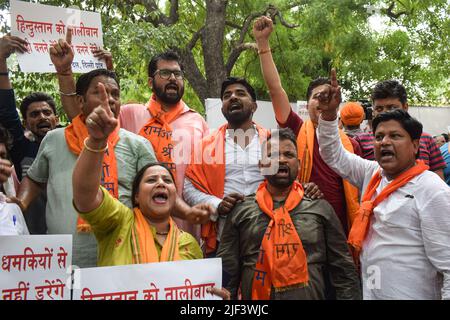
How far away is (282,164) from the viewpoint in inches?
130

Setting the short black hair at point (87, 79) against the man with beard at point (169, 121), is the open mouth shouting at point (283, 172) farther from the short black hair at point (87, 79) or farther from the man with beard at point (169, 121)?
the short black hair at point (87, 79)

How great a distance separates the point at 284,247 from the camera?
3.07 meters

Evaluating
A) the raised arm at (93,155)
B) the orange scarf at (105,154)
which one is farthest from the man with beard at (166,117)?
the raised arm at (93,155)

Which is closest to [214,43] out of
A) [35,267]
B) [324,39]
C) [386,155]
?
[324,39]

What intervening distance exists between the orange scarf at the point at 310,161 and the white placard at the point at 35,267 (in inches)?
71.4

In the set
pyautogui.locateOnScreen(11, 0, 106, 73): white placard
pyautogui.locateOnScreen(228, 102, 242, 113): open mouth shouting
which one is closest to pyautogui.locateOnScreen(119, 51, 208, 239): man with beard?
pyautogui.locateOnScreen(228, 102, 242, 113): open mouth shouting

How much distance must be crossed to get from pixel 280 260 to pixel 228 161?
96 centimetres

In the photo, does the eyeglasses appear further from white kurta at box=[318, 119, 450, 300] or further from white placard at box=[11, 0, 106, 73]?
white kurta at box=[318, 119, 450, 300]

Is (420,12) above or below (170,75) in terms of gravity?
above

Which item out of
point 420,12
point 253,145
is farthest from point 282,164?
point 420,12

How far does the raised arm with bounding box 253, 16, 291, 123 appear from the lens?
3896mm

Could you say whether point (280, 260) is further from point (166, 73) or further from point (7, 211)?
point (166, 73)
